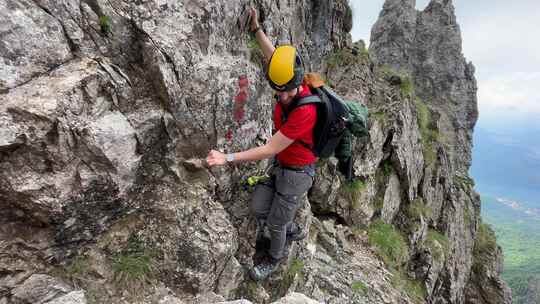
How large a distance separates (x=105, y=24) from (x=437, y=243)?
20152 mm

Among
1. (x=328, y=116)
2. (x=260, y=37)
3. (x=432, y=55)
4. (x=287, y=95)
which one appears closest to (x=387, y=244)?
(x=328, y=116)

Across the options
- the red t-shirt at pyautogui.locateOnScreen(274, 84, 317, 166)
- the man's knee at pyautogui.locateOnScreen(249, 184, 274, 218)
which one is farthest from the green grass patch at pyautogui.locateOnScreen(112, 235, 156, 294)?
the red t-shirt at pyautogui.locateOnScreen(274, 84, 317, 166)

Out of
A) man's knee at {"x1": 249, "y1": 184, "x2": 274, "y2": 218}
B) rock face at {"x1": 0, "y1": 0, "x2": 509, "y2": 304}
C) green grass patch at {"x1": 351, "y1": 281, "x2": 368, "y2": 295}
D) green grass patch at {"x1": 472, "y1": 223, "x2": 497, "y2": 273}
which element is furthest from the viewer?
green grass patch at {"x1": 472, "y1": 223, "x2": 497, "y2": 273}

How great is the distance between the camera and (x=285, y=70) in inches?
215

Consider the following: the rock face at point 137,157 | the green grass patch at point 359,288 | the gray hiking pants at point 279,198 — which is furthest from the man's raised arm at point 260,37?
the green grass patch at point 359,288

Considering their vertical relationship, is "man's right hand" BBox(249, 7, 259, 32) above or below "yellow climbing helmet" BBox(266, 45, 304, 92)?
above

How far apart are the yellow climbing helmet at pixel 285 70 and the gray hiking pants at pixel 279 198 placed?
2138 millimetres

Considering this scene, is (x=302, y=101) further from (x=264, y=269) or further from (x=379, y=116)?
(x=379, y=116)

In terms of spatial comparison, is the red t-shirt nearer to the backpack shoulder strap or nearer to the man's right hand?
the backpack shoulder strap

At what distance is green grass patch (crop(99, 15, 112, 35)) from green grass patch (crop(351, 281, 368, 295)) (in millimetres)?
9492

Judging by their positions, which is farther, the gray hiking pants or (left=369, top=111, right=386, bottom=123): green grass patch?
(left=369, top=111, right=386, bottom=123): green grass patch

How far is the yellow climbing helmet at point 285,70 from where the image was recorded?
546 cm

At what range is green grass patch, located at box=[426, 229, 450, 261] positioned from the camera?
1770 centimetres

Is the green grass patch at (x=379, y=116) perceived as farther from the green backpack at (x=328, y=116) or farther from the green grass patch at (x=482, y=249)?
the green grass patch at (x=482, y=249)
